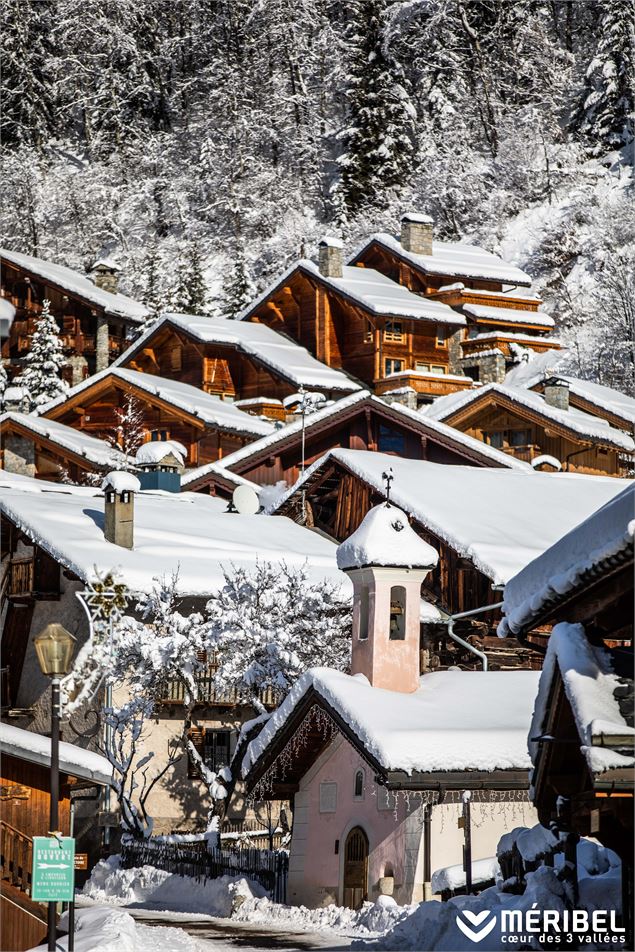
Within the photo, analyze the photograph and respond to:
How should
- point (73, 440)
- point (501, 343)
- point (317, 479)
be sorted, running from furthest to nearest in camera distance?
point (501, 343), point (73, 440), point (317, 479)

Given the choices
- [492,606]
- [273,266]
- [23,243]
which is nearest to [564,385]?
[492,606]

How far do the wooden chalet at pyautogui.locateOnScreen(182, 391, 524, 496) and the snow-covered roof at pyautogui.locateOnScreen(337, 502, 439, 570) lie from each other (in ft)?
64.6

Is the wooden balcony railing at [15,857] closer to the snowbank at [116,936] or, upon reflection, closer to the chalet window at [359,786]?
the snowbank at [116,936]

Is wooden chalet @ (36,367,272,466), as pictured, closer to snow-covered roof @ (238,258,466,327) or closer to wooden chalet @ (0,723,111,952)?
snow-covered roof @ (238,258,466,327)

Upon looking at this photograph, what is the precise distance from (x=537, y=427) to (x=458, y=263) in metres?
18.7

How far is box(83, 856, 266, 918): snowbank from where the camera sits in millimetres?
25562

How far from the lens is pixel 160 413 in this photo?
5978 cm

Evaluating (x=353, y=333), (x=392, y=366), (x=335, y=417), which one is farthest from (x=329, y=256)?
(x=335, y=417)

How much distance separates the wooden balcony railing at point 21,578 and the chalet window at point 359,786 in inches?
504

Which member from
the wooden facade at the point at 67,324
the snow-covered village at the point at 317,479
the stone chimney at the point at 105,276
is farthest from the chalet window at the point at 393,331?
the stone chimney at the point at 105,276

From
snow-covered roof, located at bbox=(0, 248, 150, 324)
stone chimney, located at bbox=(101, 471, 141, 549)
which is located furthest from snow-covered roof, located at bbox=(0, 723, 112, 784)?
snow-covered roof, located at bbox=(0, 248, 150, 324)

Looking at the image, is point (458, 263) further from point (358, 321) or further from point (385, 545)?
point (385, 545)

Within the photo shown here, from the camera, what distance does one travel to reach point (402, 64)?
318 ft

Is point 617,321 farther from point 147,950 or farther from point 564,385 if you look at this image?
point 147,950
